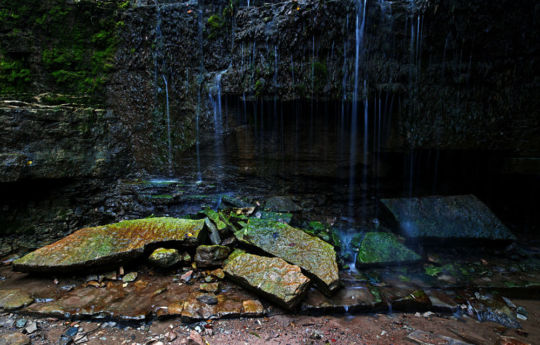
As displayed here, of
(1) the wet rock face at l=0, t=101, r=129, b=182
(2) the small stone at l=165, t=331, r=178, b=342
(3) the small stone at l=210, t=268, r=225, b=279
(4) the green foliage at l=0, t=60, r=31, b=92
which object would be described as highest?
(4) the green foliage at l=0, t=60, r=31, b=92

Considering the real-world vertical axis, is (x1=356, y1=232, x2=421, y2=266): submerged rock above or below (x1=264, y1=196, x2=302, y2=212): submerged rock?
below

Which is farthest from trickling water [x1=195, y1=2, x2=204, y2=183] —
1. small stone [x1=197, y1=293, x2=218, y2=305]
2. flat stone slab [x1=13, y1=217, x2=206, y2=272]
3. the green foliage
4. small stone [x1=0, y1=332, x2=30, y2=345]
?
small stone [x1=0, y1=332, x2=30, y2=345]

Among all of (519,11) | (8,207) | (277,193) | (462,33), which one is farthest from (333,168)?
(8,207)

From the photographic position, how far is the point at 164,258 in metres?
3.45

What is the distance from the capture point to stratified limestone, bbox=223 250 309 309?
282 centimetres

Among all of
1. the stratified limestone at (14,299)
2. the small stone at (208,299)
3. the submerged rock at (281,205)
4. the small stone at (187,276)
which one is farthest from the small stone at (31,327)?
the submerged rock at (281,205)

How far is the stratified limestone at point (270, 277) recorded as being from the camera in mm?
2820

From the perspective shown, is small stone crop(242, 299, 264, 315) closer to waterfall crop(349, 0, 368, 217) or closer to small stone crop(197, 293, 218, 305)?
small stone crop(197, 293, 218, 305)

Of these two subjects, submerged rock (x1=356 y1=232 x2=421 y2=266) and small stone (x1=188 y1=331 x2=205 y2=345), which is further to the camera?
submerged rock (x1=356 y1=232 x2=421 y2=266)

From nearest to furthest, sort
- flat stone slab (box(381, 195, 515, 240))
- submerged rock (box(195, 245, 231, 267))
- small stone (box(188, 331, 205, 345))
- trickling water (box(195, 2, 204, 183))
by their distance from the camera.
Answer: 1. small stone (box(188, 331, 205, 345))
2. submerged rock (box(195, 245, 231, 267))
3. flat stone slab (box(381, 195, 515, 240))
4. trickling water (box(195, 2, 204, 183))

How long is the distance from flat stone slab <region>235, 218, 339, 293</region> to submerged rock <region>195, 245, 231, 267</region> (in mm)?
364

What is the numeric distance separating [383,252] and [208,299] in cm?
280

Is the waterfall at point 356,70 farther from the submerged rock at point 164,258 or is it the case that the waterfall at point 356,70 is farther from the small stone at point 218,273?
the submerged rock at point 164,258

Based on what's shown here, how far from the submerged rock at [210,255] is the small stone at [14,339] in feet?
5.97
